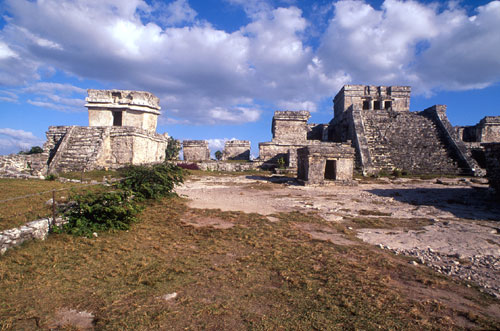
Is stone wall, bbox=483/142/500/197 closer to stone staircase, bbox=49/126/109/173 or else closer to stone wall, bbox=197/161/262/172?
stone wall, bbox=197/161/262/172

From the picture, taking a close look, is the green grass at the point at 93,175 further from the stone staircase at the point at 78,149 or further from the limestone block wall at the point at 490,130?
the limestone block wall at the point at 490,130

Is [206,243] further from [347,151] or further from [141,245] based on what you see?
[347,151]

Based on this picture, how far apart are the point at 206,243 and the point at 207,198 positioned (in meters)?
4.82

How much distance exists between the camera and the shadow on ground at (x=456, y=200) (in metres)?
7.70

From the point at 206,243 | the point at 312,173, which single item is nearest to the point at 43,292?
the point at 206,243

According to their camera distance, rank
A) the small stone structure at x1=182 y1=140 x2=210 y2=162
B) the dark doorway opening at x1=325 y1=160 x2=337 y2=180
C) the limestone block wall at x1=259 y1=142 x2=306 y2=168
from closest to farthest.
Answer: the dark doorway opening at x1=325 y1=160 x2=337 y2=180, the limestone block wall at x1=259 y1=142 x2=306 y2=168, the small stone structure at x1=182 y1=140 x2=210 y2=162

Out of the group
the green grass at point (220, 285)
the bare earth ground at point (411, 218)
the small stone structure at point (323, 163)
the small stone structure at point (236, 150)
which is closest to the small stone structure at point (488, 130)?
the bare earth ground at point (411, 218)

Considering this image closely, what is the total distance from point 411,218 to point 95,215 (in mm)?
7757

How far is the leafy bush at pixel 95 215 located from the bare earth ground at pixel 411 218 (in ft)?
9.42

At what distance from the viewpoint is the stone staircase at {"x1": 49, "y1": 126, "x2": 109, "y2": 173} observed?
14.0 metres

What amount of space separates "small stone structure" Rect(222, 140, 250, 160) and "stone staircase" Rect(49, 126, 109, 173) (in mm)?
11529

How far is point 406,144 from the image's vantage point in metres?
20.4

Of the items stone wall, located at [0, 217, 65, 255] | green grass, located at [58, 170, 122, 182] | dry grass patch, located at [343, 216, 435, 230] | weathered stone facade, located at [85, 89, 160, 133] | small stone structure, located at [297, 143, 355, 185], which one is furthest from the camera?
weathered stone facade, located at [85, 89, 160, 133]

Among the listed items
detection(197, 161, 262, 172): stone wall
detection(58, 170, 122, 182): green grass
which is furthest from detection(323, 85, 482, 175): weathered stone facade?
detection(58, 170, 122, 182): green grass
